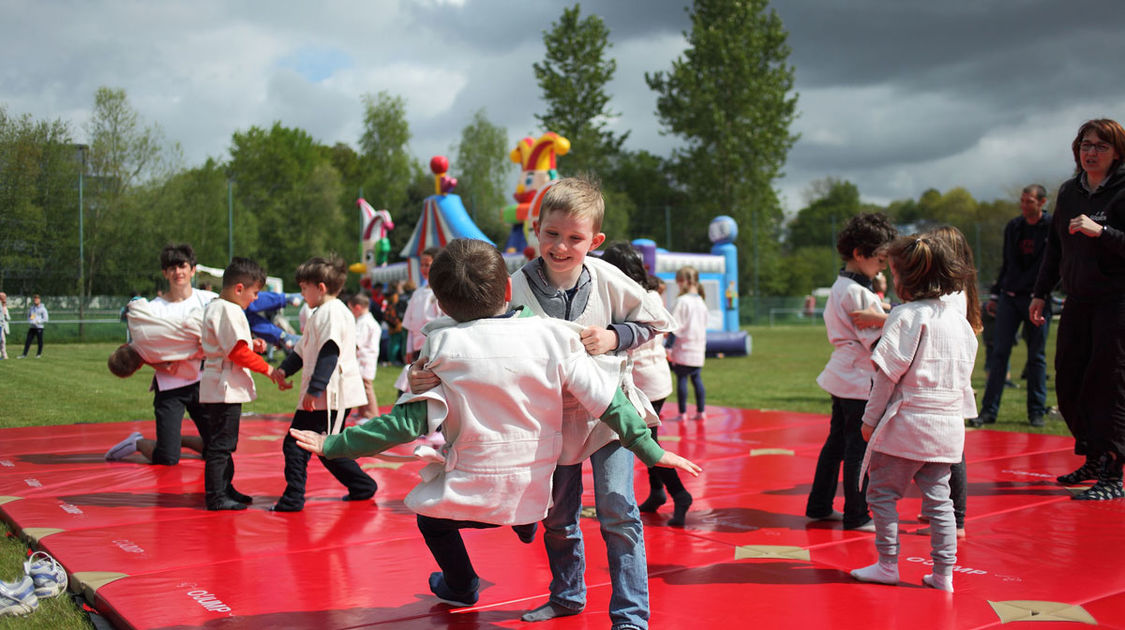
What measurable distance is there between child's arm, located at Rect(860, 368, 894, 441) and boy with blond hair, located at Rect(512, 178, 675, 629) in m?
0.96

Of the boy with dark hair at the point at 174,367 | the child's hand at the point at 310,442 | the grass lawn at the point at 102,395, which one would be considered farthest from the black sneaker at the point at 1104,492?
the boy with dark hair at the point at 174,367

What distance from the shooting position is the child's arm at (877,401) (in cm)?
328

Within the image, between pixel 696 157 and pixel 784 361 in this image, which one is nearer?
pixel 784 361

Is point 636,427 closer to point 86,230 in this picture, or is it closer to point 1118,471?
point 1118,471

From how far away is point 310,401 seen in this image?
4559 mm

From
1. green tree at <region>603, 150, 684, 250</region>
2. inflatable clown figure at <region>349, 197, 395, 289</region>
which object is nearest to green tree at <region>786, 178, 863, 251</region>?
green tree at <region>603, 150, 684, 250</region>

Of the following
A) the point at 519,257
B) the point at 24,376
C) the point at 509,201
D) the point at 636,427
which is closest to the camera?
the point at 636,427

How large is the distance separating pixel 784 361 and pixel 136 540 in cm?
1455

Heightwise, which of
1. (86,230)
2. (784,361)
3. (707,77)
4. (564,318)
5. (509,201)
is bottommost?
(784,361)

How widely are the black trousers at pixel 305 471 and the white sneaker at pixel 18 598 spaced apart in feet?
4.97

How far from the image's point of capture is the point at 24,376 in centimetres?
713

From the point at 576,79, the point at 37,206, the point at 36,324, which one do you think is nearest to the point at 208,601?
the point at 36,324

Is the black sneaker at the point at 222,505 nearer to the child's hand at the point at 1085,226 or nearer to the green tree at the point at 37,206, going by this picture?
the green tree at the point at 37,206

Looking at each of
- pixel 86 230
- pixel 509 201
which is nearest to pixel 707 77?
pixel 509 201
